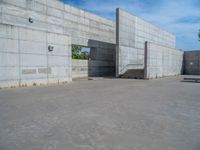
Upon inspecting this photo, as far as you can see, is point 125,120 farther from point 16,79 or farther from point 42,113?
point 16,79

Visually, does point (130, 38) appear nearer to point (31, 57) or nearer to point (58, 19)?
point (58, 19)

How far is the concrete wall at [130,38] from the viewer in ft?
55.2

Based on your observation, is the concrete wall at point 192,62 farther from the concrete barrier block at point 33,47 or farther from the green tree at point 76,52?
the concrete barrier block at point 33,47

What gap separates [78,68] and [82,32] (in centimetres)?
341

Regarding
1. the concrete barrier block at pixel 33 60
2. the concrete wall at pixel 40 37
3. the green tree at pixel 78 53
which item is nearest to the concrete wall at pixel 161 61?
the concrete wall at pixel 40 37

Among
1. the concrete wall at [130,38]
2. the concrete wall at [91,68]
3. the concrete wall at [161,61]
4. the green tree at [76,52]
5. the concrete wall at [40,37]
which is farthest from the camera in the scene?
the green tree at [76,52]

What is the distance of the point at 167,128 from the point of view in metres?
3.32

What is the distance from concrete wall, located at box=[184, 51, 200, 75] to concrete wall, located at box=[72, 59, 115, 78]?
10487 mm

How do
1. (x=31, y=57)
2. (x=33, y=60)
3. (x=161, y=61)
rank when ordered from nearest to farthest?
(x=31, y=57) < (x=33, y=60) < (x=161, y=61)

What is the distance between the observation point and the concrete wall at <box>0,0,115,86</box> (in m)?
9.15

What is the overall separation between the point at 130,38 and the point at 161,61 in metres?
3.81

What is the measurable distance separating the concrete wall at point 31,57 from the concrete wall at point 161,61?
689 cm

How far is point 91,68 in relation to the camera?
1781 cm

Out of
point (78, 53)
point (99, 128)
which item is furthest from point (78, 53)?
point (99, 128)
